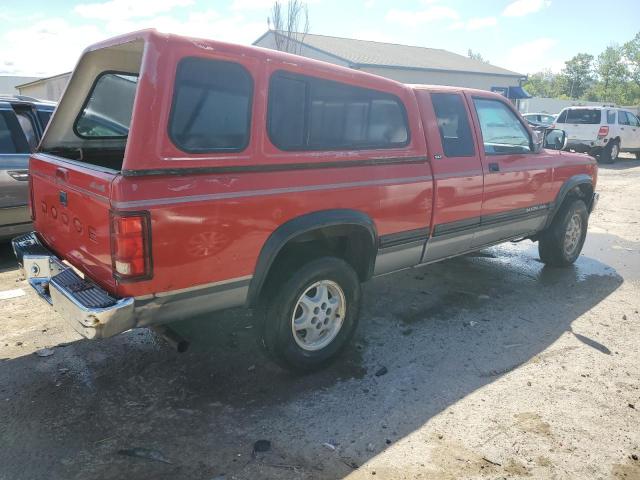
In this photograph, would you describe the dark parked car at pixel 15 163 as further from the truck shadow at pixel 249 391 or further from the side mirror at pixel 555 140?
the side mirror at pixel 555 140

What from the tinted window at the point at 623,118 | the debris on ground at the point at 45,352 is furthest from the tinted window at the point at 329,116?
the tinted window at the point at 623,118

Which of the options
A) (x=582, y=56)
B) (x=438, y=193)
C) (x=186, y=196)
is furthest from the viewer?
(x=582, y=56)

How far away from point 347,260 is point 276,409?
3.92 ft

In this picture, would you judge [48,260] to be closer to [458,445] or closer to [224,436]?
[224,436]

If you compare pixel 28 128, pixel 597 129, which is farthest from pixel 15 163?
pixel 597 129

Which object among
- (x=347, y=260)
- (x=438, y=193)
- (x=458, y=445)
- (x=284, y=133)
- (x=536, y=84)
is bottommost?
(x=458, y=445)

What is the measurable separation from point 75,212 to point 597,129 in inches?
722

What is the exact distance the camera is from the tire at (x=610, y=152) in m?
17.5

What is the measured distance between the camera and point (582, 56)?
265ft

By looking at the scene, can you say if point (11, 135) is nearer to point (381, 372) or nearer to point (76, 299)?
point (76, 299)

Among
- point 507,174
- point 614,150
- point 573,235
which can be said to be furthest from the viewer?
point 614,150

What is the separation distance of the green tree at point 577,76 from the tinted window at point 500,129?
8835cm

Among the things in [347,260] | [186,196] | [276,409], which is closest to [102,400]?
[276,409]

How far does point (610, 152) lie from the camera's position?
1766 cm
